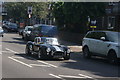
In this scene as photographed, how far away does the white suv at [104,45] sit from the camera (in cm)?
1639

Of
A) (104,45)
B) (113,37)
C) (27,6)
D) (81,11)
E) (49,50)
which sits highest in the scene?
(27,6)

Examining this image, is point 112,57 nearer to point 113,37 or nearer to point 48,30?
point 113,37

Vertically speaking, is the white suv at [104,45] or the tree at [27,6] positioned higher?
the tree at [27,6]

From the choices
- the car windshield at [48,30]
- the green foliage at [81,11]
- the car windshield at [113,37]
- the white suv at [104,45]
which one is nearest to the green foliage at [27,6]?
the green foliage at [81,11]

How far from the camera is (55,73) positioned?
12.5 m

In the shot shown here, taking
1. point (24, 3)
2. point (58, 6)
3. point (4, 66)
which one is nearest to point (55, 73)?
point (4, 66)

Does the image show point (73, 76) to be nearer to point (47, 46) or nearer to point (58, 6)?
point (47, 46)

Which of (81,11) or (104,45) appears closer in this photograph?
(104,45)

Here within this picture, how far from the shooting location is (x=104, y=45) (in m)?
17.3

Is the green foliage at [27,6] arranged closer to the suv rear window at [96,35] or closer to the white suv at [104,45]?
the suv rear window at [96,35]

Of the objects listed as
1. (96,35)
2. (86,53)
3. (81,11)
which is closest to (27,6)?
(81,11)

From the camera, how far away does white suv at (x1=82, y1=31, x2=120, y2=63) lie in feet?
53.8

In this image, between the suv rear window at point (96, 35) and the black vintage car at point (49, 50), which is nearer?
the black vintage car at point (49, 50)

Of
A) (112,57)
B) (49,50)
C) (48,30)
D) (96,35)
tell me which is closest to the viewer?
(112,57)
